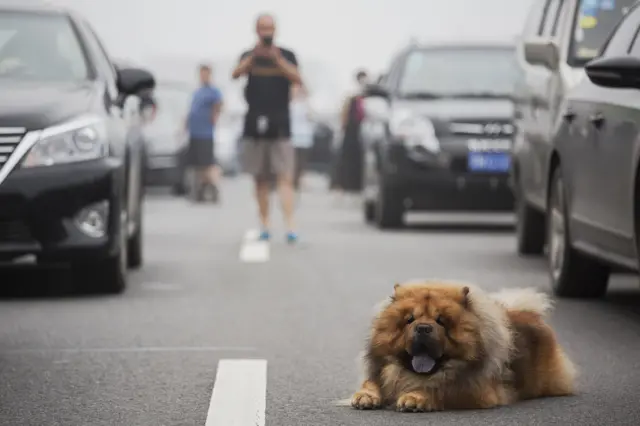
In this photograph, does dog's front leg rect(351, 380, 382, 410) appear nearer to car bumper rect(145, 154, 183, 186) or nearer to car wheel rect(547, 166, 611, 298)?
car wheel rect(547, 166, 611, 298)

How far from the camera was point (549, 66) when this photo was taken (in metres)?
12.1

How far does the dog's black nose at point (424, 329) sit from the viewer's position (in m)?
6.21

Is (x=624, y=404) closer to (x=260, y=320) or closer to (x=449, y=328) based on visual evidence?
(x=449, y=328)

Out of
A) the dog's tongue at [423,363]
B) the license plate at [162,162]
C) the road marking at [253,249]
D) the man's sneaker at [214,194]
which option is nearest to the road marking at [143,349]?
the dog's tongue at [423,363]

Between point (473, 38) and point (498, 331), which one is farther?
point (473, 38)

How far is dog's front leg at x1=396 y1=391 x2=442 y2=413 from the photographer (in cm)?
643

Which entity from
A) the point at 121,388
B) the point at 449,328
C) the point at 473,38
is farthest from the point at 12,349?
the point at 473,38

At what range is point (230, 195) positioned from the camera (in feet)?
95.5

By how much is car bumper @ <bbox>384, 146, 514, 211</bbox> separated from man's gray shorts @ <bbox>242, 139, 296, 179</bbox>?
116cm

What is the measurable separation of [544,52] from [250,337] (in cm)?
384

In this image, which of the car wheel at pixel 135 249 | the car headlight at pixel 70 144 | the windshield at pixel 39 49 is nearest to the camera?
the car headlight at pixel 70 144

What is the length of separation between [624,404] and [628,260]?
8.40 ft

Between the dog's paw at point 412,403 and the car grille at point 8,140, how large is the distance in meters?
4.52

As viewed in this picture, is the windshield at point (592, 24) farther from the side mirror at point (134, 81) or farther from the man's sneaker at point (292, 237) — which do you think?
the man's sneaker at point (292, 237)
